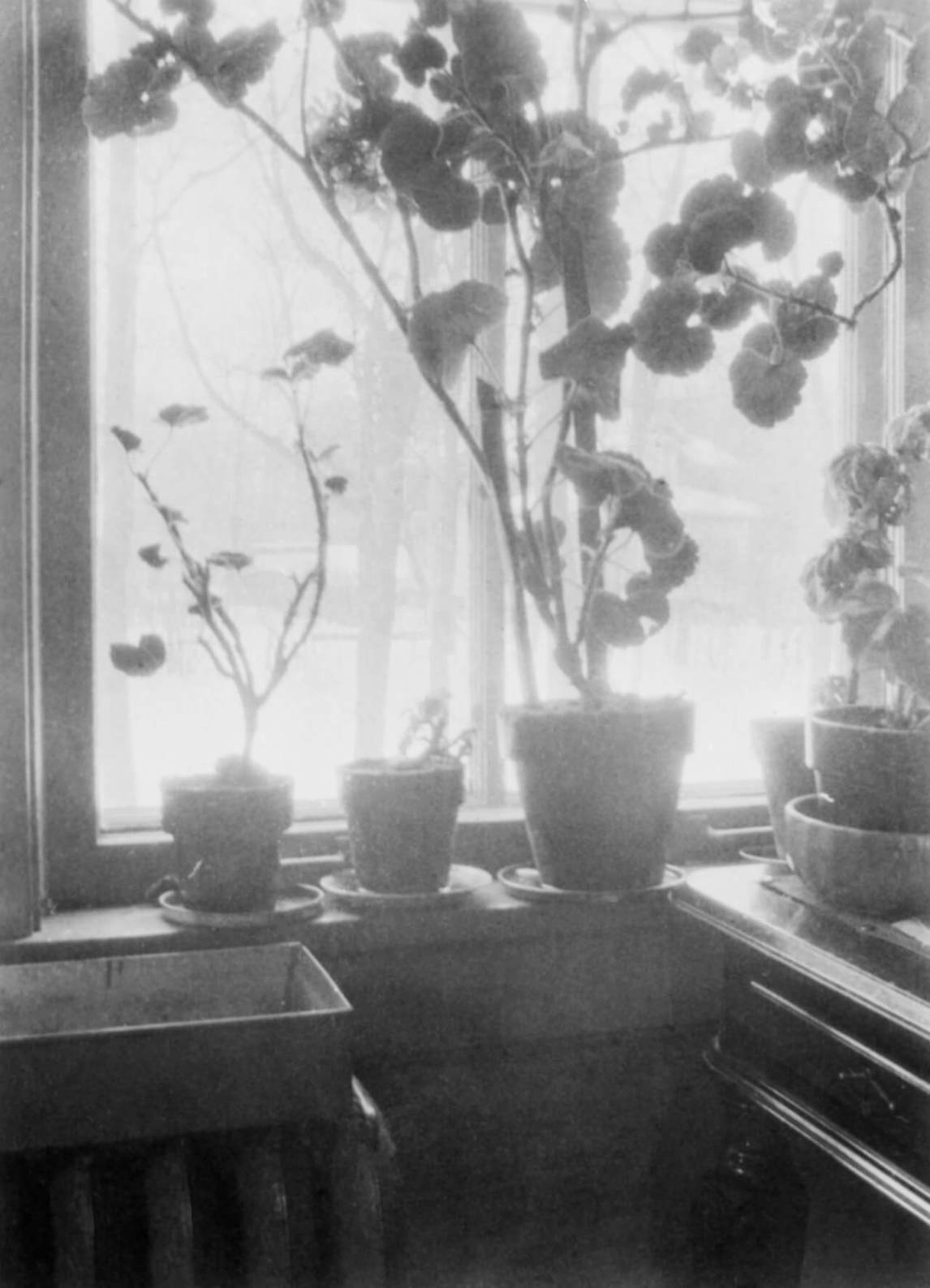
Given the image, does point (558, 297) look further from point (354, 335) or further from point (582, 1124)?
point (582, 1124)

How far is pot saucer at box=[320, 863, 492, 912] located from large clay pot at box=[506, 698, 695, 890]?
0.11 metres

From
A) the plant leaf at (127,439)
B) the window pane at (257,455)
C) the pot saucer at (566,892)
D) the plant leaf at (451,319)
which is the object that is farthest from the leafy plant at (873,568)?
the plant leaf at (127,439)

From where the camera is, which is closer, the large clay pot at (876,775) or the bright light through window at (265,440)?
the large clay pot at (876,775)

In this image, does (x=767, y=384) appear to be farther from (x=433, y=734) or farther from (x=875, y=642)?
(x=433, y=734)

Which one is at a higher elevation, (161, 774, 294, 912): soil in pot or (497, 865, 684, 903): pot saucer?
(161, 774, 294, 912): soil in pot

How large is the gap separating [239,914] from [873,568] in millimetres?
870

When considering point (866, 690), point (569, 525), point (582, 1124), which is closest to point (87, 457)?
point (569, 525)

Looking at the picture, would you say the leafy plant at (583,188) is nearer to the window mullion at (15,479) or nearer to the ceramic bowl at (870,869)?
the window mullion at (15,479)

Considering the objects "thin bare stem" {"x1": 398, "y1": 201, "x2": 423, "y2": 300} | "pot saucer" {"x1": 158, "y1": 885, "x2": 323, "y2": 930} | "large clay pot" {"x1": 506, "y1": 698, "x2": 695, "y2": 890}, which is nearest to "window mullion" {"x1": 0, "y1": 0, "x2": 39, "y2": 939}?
"pot saucer" {"x1": 158, "y1": 885, "x2": 323, "y2": 930}

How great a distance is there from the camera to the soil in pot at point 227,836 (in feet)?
4.88

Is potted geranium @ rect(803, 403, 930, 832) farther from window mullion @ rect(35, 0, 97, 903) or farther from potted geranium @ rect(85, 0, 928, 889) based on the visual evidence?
window mullion @ rect(35, 0, 97, 903)

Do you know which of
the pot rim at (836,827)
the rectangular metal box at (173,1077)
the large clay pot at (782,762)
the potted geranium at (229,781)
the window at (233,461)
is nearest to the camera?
the rectangular metal box at (173,1077)

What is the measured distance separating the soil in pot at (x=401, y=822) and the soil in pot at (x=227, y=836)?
9 centimetres

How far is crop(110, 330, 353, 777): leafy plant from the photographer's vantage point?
1474 mm
